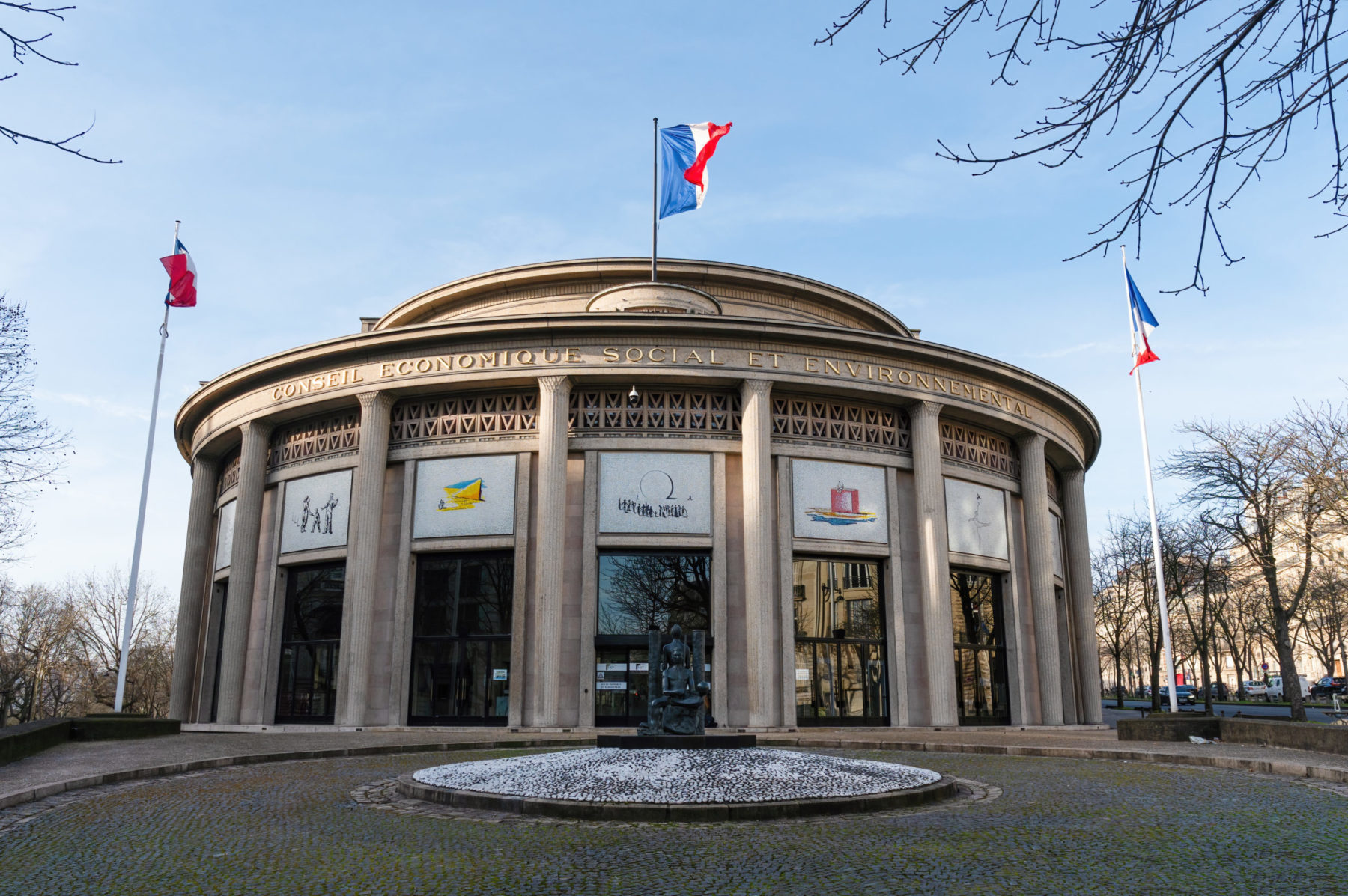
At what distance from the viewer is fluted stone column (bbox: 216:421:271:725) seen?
102 feet

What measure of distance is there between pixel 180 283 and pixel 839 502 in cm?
2081

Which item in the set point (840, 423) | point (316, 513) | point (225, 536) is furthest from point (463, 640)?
point (840, 423)

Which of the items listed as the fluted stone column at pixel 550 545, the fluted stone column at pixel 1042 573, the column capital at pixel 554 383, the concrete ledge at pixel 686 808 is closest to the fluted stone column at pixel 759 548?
the fluted stone column at pixel 550 545

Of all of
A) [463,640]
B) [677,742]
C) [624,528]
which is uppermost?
[624,528]

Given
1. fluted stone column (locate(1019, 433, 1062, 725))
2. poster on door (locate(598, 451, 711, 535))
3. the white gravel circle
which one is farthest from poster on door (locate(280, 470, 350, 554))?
fluted stone column (locate(1019, 433, 1062, 725))

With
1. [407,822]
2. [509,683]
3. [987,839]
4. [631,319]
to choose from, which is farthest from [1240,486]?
[407,822]

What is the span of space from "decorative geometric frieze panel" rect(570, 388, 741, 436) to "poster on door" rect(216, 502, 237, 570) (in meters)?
13.4

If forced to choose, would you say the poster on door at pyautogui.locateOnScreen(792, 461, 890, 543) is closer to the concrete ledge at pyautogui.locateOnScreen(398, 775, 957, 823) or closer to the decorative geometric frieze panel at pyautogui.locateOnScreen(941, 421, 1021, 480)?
the decorative geometric frieze panel at pyautogui.locateOnScreen(941, 421, 1021, 480)

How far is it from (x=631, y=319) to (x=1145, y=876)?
77.3ft

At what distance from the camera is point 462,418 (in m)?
30.7

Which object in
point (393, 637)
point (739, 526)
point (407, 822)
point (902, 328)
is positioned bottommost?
point (407, 822)

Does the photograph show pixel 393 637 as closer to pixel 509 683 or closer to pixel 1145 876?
pixel 509 683

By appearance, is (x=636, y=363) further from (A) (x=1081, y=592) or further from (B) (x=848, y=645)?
(A) (x=1081, y=592)

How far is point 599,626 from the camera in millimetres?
28312
